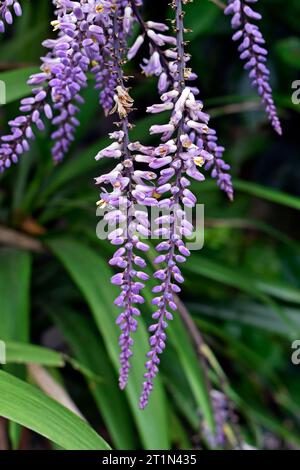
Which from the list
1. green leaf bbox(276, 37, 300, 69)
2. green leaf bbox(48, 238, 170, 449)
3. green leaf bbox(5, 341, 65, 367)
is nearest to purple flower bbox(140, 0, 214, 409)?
green leaf bbox(5, 341, 65, 367)

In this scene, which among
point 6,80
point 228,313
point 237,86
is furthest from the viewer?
point 237,86

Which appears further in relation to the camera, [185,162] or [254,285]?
[254,285]

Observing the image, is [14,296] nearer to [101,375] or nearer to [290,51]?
[101,375]

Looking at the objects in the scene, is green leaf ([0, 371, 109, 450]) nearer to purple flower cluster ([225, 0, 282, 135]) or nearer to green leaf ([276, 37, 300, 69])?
purple flower cluster ([225, 0, 282, 135])

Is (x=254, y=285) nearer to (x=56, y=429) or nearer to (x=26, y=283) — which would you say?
(x=26, y=283)

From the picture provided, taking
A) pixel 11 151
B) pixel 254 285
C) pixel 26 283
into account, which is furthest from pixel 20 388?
pixel 254 285

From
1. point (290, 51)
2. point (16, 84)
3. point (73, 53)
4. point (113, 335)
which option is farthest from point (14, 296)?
point (290, 51)
